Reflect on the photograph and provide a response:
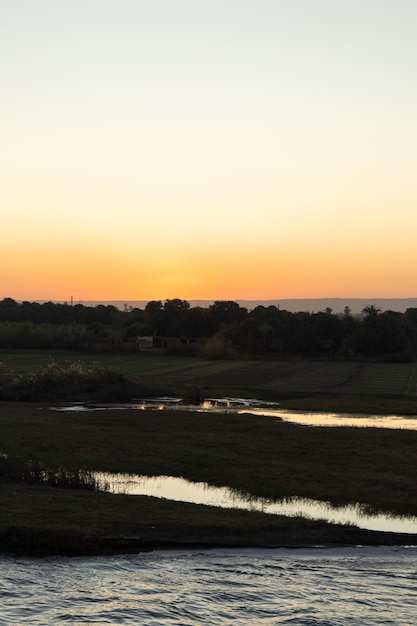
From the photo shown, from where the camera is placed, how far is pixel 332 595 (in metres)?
15.6

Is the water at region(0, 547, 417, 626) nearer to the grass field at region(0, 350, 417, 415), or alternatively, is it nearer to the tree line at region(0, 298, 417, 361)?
the grass field at region(0, 350, 417, 415)

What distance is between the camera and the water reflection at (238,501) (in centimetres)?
2098

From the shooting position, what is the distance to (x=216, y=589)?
15.8 metres

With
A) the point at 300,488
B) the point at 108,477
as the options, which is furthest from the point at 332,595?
the point at 108,477

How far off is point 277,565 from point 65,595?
15.5ft

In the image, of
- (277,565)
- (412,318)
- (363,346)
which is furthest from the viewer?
(412,318)

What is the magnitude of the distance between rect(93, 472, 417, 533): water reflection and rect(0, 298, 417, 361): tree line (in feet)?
318

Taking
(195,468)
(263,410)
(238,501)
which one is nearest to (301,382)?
(263,410)

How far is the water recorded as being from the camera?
47.8 feet

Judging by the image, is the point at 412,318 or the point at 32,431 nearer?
the point at 32,431

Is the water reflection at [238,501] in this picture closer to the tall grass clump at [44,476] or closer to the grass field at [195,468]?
the tall grass clump at [44,476]

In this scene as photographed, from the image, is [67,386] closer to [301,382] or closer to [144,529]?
[301,382]

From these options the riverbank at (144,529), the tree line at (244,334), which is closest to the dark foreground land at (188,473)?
the riverbank at (144,529)

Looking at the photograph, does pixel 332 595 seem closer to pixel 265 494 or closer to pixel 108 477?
pixel 265 494
